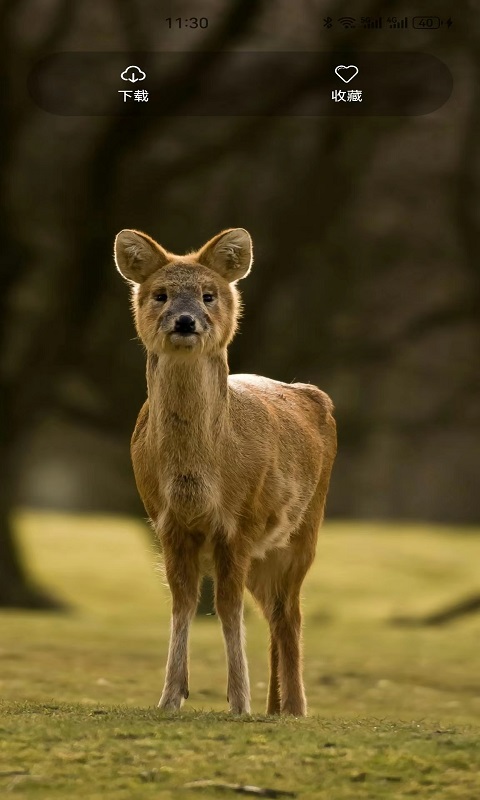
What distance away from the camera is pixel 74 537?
67.7ft

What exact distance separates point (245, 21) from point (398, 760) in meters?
10.3

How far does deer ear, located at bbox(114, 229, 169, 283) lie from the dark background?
23.2 feet

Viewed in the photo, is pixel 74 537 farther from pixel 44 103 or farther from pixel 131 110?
pixel 44 103

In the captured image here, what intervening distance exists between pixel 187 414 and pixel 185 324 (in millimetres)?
521

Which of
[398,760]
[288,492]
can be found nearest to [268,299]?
[288,492]

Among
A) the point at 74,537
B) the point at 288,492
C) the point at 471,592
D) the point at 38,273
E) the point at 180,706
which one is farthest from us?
the point at 74,537

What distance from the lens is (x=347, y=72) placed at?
12.5 meters

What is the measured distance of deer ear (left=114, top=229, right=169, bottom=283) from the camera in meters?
7.58

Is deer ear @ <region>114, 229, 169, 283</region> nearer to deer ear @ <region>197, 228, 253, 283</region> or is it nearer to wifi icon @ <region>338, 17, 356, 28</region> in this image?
deer ear @ <region>197, 228, 253, 283</region>

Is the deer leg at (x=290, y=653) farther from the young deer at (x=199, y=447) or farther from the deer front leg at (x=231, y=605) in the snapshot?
the deer front leg at (x=231, y=605)

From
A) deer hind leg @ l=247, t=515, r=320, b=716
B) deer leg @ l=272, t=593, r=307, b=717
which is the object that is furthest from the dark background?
deer leg @ l=272, t=593, r=307, b=717

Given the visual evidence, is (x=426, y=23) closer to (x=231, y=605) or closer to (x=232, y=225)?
(x=232, y=225)

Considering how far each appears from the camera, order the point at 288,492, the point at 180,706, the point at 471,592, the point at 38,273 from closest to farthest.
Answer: the point at 180,706
the point at 288,492
the point at 38,273
the point at 471,592

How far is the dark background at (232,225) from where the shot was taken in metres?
15.6
